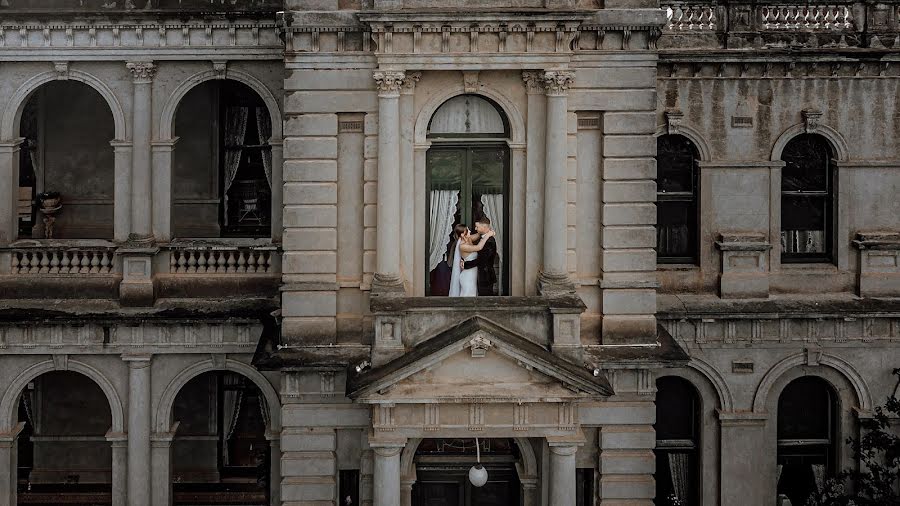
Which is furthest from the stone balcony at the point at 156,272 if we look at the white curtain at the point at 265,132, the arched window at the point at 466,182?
the arched window at the point at 466,182

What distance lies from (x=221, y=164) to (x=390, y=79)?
29.1 ft

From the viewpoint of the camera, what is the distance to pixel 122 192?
3978cm

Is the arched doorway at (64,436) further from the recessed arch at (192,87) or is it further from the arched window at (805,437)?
the arched window at (805,437)

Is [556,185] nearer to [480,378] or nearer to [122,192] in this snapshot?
[480,378]

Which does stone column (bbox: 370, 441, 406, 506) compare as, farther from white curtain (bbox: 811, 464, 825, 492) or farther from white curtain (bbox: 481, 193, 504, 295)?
white curtain (bbox: 811, 464, 825, 492)

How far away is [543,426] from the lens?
3419 cm

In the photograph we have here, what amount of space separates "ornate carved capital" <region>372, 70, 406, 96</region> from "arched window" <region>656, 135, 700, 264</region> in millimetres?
7760

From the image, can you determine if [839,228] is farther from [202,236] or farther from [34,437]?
[34,437]

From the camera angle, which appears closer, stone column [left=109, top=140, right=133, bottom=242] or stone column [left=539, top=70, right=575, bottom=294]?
stone column [left=539, top=70, right=575, bottom=294]

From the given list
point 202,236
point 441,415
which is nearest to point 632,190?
point 441,415

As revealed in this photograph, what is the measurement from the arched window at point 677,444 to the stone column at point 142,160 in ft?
34.7

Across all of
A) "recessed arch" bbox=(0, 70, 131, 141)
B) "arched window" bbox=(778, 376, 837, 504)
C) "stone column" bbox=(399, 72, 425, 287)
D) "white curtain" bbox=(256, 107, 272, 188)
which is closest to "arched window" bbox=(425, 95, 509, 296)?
"stone column" bbox=(399, 72, 425, 287)

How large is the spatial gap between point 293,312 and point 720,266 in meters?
9.54

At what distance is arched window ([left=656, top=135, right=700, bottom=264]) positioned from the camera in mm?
40281
